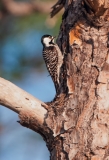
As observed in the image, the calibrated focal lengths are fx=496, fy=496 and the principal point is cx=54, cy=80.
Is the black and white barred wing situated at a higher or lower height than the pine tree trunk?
higher

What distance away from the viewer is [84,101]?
3.85 metres

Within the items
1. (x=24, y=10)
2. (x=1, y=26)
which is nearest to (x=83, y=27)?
(x=24, y=10)

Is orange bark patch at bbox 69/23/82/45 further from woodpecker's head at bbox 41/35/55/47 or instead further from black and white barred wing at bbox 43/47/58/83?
woodpecker's head at bbox 41/35/55/47

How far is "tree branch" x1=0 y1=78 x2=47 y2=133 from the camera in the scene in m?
3.69

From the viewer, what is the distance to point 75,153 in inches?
147

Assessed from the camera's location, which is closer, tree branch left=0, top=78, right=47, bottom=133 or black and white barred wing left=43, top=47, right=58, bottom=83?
tree branch left=0, top=78, right=47, bottom=133

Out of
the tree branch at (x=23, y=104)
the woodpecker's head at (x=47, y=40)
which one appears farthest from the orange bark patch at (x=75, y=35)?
the woodpecker's head at (x=47, y=40)

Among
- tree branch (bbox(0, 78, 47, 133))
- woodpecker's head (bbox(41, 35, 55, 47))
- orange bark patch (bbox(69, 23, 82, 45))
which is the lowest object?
tree branch (bbox(0, 78, 47, 133))

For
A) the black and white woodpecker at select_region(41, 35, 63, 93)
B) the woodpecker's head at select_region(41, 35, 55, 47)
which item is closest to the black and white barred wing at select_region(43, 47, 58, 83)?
the black and white woodpecker at select_region(41, 35, 63, 93)

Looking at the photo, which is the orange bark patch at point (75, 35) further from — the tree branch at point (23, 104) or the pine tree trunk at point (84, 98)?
the tree branch at point (23, 104)

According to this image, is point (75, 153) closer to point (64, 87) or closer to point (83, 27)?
point (64, 87)

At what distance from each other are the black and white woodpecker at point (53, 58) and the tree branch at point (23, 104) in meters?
0.52

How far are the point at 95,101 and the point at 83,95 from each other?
116 millimetres

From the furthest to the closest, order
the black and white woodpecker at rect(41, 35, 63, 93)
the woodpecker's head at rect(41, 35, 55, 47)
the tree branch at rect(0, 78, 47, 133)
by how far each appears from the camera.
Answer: the woodpecker's head at rect(41, 35, 55, 47), the black and white woodpecker at rect(41, 35, 63, 93), the tree branch at rect(0, 78, 47, 133)
